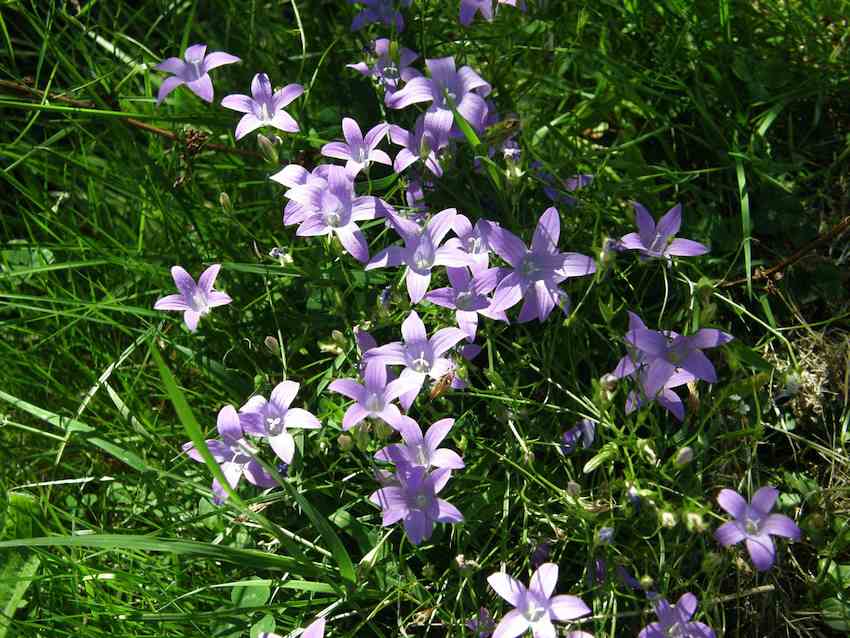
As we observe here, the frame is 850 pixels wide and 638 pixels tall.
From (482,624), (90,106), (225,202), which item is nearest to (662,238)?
(482,624)

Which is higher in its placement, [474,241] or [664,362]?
[474,241]

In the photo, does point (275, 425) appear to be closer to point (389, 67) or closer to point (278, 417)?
point (278, 417)

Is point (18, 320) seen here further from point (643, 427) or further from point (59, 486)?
point (643, 427)

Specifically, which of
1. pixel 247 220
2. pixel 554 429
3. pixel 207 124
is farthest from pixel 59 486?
pixel 554 429

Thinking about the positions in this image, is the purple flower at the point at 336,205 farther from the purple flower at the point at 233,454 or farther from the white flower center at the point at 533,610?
the white flower center at the point at 533,610

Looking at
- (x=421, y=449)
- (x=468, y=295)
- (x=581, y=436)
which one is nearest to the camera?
(x=421, y=449)

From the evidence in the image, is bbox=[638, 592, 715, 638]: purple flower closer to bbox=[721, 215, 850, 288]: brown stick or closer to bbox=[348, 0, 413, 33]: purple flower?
bbox=[721, 215, 850, 288]: brown stick

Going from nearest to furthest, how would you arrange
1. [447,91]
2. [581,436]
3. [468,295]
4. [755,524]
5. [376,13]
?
[755,524] < [468,295] < [581,436] < [447,91] < [376,13]

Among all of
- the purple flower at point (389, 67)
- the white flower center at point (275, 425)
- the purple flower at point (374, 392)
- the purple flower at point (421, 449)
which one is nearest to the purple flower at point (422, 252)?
the purple flower at point (374, 392)
